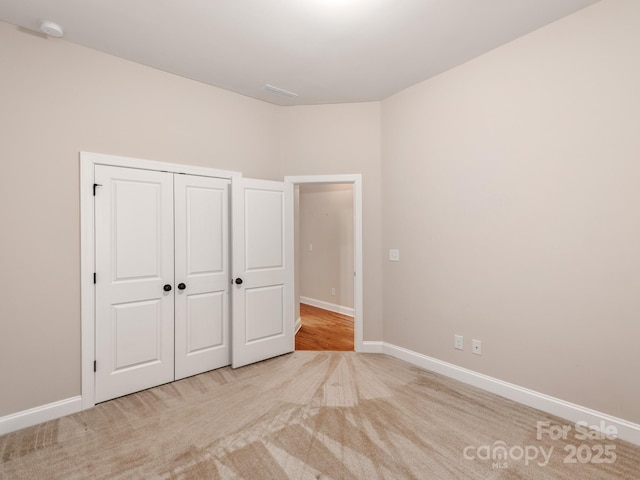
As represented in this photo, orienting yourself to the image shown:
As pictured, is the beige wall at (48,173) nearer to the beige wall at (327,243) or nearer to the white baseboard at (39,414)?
the white baseboard at (39,414)

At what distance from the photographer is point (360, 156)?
3.88 metres

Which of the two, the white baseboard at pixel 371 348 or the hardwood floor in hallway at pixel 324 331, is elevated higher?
the white baseboard at pixel 371 348

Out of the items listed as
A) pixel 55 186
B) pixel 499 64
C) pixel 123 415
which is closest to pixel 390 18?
pixel 499 64

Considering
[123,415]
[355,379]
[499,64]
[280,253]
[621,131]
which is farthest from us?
[280,253]

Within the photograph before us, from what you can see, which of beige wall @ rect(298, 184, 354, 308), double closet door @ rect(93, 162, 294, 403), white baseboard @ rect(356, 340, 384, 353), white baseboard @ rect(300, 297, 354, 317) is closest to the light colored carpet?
double closet door @ rect(93, 162, 294, 403)

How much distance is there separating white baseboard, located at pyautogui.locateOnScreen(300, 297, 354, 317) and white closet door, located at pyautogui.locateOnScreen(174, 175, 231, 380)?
2.82 m

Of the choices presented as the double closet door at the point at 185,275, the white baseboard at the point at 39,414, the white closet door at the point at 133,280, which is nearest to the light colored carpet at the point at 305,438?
the white baseboard at the point at 39,414

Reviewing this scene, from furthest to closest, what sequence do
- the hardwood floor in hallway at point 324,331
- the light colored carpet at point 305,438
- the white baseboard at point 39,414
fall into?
the hardwood floor in hallway at point 324,331
the white baseboard at point 39,414
the light colored carpet at point 305,438

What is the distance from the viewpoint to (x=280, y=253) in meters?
3.80

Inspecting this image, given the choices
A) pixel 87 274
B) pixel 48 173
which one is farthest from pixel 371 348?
pixel 48 173

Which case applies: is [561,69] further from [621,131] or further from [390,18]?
[390,18]

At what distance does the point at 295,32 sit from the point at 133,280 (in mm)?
2534

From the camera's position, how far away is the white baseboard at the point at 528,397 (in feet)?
7.14

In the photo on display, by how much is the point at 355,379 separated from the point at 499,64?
10.3 ft
